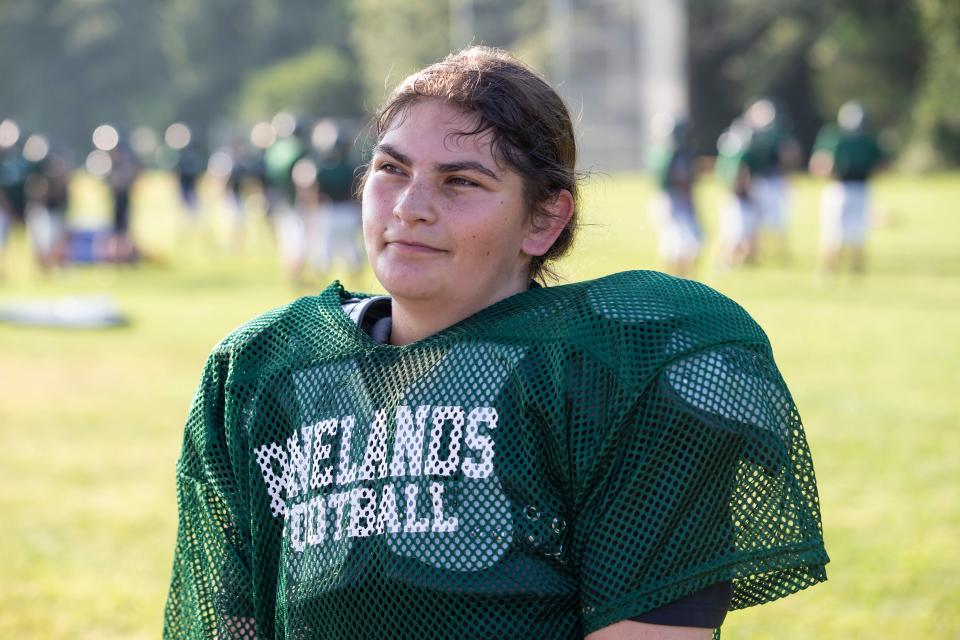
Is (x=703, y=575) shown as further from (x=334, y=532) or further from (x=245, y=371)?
(x=245, y=371)

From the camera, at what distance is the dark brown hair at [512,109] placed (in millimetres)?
1991

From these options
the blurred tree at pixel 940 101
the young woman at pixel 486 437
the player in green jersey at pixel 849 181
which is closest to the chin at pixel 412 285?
the young woman at pixel 486 437

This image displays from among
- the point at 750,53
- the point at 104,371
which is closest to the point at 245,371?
the point at 104,371

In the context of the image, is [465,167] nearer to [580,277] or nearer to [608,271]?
[580,277]

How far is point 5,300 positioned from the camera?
51.0 feet

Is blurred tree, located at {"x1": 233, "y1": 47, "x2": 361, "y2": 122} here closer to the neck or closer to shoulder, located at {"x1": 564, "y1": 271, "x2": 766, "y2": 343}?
the neck

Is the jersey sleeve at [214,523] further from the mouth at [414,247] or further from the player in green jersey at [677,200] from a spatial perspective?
the player in green jersey at [677,200]

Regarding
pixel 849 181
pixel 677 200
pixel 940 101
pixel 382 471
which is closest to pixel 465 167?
pixel 382 471

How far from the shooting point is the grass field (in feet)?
15.9

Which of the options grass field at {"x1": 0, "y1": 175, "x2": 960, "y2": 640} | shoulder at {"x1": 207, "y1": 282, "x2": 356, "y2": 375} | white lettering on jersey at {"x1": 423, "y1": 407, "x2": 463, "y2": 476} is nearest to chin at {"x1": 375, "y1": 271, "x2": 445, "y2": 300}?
shoulder at {"x1": 207, "y1": 282, "x2": 356, "y2": 375}

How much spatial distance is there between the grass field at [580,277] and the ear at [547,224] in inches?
12.2

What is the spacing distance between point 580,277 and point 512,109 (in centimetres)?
56

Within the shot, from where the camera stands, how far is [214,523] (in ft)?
6.93

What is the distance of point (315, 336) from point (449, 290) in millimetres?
251
